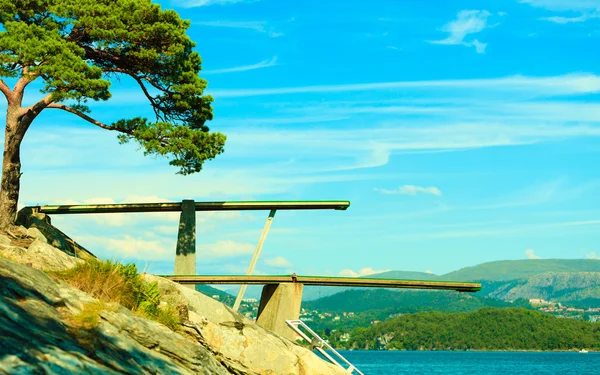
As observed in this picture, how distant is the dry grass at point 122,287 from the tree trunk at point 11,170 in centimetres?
808

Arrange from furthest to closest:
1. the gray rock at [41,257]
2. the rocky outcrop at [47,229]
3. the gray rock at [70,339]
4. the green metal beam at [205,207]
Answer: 1. the green metal beam at [205,207]
2. the rocky outcrop at [47,229]
3. the gray rock at [41,257]
4. the gray rock at [70,339]

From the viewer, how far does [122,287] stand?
1362cm

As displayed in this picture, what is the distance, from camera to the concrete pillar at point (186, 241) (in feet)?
75.3

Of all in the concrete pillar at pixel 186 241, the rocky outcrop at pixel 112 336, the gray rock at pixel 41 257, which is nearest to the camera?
the rocky outcrop at pixel 112 336

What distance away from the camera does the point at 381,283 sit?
22.2 metres

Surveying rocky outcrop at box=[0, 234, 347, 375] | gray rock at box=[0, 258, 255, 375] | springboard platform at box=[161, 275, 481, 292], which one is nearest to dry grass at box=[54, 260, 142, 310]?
rocky outcrop at box=[0, 234, 347, 375]

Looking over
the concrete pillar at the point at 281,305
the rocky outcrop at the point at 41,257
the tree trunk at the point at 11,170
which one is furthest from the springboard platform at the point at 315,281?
the rocky outcrop at the point at 41,257

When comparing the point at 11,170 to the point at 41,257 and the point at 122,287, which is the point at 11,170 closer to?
the point at 41,257

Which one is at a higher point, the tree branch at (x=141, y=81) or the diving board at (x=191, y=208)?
the tree branch at (x=141, y=81)

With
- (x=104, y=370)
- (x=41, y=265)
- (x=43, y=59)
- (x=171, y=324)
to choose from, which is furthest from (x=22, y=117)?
(x=104, y=370)

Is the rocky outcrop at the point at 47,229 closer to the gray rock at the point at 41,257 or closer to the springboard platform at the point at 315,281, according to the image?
the springboard platform at the point at 315,281

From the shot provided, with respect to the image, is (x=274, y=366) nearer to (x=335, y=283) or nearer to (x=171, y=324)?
(x=171, y=324)

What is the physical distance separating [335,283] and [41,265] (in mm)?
10464

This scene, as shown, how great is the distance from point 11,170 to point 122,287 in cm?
1033
